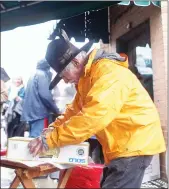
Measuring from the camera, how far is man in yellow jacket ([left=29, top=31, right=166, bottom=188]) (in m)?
0.86

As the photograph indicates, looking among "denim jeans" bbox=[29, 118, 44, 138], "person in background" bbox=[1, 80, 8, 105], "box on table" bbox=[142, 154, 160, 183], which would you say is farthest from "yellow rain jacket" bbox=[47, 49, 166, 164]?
"person in background" bbox=[1, 80, 8, 105]

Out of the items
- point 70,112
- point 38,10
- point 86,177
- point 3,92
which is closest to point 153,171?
point 86,177

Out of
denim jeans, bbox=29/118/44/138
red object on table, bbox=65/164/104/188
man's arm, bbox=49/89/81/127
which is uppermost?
man's arm, bbox=49/89/81/127

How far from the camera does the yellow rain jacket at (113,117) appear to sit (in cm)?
86

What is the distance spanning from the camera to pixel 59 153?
99 cm

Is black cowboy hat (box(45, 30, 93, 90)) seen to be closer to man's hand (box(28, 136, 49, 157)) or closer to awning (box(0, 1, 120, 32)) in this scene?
man's hand (box(28, 136, 49, 157))

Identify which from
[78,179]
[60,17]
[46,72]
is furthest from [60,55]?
[60,17]

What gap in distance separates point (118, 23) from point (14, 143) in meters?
1.15

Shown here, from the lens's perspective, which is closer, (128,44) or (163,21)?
(163,21)

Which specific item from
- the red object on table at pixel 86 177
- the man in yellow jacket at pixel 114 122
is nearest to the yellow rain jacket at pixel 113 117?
the man in yellow jacket at pixel 114 122

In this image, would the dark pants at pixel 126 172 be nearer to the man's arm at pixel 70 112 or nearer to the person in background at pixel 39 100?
the man's arm at pixel 70 112

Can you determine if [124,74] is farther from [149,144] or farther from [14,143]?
[14,143]

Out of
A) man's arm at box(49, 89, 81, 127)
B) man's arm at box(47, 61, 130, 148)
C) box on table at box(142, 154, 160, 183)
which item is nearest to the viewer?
man's arm at box(47, 61, 130, 148)

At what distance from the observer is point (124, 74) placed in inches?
36.5
